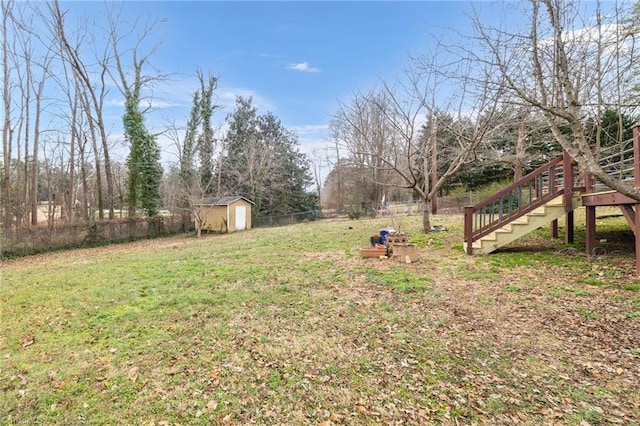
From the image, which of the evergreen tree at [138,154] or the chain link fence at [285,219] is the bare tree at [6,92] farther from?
the chain link fence at [285,219]

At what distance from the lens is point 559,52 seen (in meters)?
3.79

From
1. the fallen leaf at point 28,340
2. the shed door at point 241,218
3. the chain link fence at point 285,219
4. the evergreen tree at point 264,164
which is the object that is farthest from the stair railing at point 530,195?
the evergreen tree at point 264,164

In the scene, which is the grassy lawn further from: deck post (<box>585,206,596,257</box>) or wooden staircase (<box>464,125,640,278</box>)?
wooden staircase (<box>464,125,640,278</box>)

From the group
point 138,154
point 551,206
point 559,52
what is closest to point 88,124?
point 138,154

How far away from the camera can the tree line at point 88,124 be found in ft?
45.1

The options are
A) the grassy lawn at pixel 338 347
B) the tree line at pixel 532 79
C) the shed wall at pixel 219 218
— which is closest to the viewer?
the grassy lawn at pixel 338 347

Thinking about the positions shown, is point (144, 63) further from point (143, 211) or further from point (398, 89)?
point (398, 89)

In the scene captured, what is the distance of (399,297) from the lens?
13.9 ft

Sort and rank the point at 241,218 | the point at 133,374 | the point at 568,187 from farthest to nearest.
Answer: the point at 241,218
the point at 568,187
the point at 133,374

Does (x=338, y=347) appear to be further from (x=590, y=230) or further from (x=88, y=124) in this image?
(x=88, y=124)

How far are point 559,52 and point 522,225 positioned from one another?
3.34m

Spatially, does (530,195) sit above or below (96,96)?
below

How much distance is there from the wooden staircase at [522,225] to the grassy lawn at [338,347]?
57 centimetres

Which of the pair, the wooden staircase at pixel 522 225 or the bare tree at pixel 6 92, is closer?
the wooden staircase at pixel 522 225
